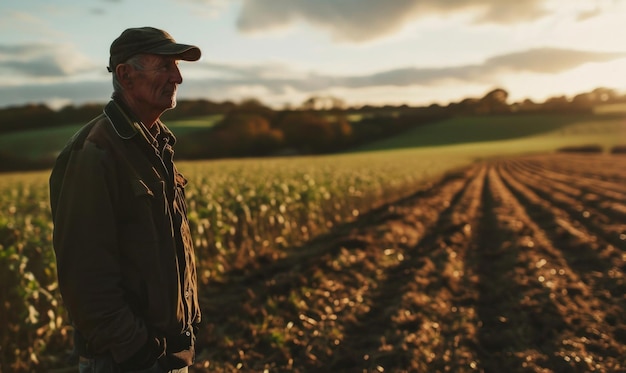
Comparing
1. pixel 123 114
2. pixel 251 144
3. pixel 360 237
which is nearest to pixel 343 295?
pixel 360 237

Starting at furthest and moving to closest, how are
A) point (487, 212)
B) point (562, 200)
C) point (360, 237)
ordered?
1. point (562, 200)
2. point (487, 212)
3. point (360, 237)

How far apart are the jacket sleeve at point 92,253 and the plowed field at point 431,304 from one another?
12.7 ft

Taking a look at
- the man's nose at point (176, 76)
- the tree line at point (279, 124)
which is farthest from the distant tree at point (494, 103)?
the man's nose at point (176, 76)

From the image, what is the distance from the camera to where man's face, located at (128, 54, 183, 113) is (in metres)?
2.71

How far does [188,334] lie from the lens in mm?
2922

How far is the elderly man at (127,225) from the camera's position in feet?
8.09

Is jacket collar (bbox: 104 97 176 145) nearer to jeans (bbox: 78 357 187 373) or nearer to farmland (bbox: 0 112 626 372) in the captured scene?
jeans (bbox: 78 357 187 373)

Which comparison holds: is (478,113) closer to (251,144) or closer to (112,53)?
(251,144)

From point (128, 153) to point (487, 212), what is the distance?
53.7 feet

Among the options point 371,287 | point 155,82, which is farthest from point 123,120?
point 371,287

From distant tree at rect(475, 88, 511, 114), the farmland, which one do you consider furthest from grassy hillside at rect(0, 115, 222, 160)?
distant tree at rect(475, 88, 511, 114)

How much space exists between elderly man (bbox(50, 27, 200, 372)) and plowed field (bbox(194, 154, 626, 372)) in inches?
146

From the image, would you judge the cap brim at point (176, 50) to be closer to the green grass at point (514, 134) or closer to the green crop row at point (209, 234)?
the green crop row at point (209, 234)

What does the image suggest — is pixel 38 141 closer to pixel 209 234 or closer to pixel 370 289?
pixel 209 234
